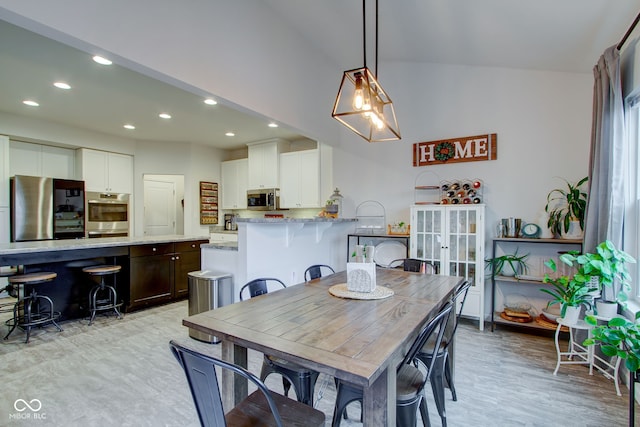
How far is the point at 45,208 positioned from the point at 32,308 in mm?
2033

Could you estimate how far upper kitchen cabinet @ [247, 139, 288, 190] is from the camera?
231 inches

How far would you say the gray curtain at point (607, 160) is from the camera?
2.35 meters

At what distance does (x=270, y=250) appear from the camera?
337 cm

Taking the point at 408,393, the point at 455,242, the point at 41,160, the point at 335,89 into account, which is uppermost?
the point at 335,89

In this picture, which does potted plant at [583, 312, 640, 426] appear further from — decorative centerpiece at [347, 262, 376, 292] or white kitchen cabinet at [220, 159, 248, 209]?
white kitchen cabinet at [220, 159, 248, 209]

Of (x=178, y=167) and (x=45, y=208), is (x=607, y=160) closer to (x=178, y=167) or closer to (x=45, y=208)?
(x=178, y=167)

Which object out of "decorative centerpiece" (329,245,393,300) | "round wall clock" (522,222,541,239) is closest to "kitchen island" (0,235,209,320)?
"decorative centerpiece" (329,245,393,300)

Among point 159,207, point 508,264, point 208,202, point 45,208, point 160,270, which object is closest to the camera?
point 508,264

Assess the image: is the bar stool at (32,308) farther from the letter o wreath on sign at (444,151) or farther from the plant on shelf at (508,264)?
the plant on shelf at (508,264)

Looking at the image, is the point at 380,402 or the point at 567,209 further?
the point at 567,209

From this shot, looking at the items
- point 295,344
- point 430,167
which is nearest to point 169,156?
point 430,167

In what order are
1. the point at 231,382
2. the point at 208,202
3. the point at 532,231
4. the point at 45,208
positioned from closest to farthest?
the point at 231,382, the point at 532,231, the point at 45,208, the point at 208,202

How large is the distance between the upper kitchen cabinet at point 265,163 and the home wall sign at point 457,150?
2.67m

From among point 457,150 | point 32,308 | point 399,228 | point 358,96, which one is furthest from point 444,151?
point 32,308
